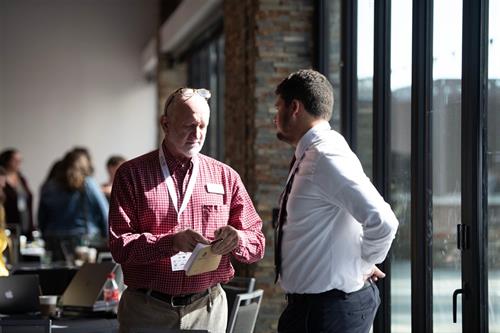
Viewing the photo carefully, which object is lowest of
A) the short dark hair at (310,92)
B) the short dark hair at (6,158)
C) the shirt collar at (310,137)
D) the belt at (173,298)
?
the belt at (173,298)

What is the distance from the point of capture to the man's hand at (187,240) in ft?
11.6

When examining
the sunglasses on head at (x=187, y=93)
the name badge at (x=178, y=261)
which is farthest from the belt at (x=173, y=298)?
the sunglasses on head at (x=187, y=93)

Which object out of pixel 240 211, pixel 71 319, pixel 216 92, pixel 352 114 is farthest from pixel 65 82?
pixel 240 211

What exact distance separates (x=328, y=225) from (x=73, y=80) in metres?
15.7

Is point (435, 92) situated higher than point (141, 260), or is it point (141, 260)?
point (435, 92)

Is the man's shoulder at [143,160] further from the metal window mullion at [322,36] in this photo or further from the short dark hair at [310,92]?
the metal window mullion at [322,36]

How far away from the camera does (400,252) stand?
5898 millimetres

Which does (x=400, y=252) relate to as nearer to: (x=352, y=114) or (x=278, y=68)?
(x=352, y=114)

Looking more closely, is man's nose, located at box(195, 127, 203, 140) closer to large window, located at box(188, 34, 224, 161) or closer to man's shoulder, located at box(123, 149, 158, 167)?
man's shoulder, located at box(123, 149, 158, 167)

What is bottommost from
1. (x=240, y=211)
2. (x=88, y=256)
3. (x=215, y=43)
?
(x=88, y=256)

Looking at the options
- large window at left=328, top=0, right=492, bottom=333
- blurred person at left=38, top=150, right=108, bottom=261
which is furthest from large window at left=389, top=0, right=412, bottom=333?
blurred person at left=38, top=150, right=108, bottom=261

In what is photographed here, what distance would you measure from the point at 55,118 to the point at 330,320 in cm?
1574

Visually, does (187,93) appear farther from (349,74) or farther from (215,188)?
(349,74)

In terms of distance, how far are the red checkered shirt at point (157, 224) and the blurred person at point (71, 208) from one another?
6252 millimetres
